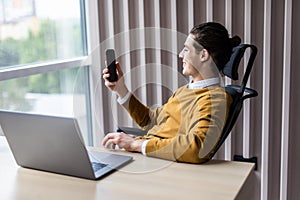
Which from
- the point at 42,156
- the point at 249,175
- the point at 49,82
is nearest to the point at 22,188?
the point at 42,156

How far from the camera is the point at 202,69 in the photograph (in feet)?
6.36

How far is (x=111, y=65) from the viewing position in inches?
76.2

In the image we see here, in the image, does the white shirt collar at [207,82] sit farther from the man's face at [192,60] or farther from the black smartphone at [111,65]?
the black smartphone at [111,65]

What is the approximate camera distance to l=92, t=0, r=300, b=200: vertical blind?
2.53m

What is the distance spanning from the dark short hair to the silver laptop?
27.5 inches

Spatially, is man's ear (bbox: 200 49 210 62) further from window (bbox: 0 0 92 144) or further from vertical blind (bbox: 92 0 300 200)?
window (bbox: 0 0 92 144)

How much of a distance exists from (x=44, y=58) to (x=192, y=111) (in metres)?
1.37

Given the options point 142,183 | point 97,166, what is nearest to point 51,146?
point 97,166

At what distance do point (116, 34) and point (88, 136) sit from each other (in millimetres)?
809

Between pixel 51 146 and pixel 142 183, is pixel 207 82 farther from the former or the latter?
pixel 51 146

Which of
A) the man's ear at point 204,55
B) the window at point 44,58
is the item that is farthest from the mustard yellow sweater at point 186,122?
the window at point 44,58

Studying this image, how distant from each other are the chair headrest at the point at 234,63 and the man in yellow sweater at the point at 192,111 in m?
0.04

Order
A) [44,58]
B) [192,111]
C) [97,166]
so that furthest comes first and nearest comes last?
[44,58] < [192,111] < [97,166]

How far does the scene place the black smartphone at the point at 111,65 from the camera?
1.86 meters
